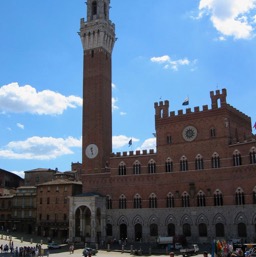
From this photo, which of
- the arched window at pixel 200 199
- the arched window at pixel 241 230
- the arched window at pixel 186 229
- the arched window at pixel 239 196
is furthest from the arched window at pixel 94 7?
the arched window at pixel 241 230

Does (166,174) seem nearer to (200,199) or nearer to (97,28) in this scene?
(200,199)

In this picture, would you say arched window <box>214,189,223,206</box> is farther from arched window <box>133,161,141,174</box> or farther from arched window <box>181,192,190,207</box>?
arched window <box>133,161,141,174</box>

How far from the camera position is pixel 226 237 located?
5353 centimetres

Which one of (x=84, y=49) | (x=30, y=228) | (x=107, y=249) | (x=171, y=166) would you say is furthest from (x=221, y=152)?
(x=30, y=228)

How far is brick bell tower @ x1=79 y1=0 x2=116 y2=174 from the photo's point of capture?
6681cm

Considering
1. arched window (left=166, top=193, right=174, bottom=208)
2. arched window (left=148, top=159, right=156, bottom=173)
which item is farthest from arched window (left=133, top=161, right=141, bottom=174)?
arched window (left=166, top=193, right=174, bottom=208)

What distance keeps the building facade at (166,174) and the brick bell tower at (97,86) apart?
0.17 meters

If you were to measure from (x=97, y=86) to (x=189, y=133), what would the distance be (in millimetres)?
18726

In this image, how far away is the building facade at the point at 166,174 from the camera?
54.2 metres

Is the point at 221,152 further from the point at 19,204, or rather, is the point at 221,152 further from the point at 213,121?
the point at 19,204

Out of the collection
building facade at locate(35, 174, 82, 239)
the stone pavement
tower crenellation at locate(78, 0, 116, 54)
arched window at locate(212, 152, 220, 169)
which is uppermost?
tower crenellation at locate(78, 0, 116, 54)

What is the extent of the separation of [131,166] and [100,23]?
25689mm

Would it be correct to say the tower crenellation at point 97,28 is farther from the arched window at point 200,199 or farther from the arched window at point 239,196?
the arched window at point 239,196

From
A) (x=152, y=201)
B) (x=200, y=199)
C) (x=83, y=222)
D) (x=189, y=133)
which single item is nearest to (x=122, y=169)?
(x=152, y=201)
